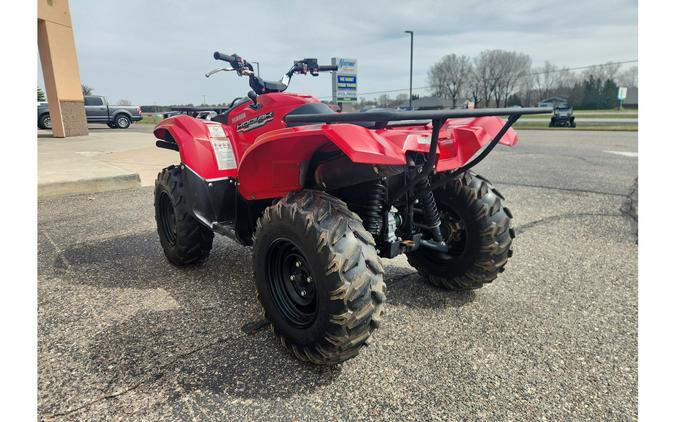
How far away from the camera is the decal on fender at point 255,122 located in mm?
2915

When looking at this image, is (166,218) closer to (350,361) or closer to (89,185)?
(350,361)

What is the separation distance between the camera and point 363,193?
8.09 ft

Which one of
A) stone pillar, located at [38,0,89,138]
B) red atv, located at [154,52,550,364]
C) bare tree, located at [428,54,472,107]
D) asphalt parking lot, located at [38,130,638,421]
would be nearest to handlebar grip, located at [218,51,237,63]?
red atv, located at [154,52,550,364]

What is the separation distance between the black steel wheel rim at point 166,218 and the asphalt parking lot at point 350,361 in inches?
12.5

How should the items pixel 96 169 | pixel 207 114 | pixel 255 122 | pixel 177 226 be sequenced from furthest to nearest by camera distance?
pixel 96 169
pixel 207 114
pixel 177 226
pixel 255 122

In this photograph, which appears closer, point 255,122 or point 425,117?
point 425,117

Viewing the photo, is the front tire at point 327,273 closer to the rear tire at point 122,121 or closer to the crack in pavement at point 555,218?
the crack in pavement at point 555,218

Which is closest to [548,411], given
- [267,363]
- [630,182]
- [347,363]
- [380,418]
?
[380,418]

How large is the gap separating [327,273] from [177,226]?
1.88 m

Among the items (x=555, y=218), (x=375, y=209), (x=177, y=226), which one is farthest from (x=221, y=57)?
(x=555, y=218)

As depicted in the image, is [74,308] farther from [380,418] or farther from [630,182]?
[630,182]

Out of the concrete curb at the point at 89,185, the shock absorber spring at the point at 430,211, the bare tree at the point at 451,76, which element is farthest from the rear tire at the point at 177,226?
the bare tree at the point at 451,76

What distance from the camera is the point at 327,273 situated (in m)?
1.94

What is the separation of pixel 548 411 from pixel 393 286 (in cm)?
148
